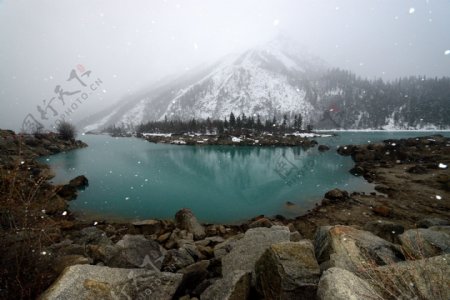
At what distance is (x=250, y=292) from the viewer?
20.9 ft

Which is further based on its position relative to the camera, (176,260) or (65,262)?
(176,260)

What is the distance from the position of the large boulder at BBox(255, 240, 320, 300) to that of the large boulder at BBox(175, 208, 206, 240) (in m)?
11.5

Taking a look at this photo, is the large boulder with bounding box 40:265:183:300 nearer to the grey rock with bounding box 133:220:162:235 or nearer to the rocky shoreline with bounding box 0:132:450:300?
the rocky shoreline with bounding box 0:132:450:300

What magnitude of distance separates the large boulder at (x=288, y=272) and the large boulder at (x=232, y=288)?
326mm

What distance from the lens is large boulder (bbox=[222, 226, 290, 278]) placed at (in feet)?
27.2

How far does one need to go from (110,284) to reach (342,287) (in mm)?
5322

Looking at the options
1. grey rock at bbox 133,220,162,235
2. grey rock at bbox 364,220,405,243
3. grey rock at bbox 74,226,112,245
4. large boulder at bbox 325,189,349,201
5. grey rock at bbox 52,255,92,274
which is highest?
grey rock at bbox 52,255,92,274

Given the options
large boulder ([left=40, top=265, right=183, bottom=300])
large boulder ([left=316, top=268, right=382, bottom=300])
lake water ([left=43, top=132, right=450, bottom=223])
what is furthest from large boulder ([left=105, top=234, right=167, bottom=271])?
lake water ([left=43, top=132, right=450, bottom=223])

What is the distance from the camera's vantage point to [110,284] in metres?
6.22

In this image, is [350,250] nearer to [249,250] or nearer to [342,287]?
[342,287]

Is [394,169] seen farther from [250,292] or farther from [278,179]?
[250,292]

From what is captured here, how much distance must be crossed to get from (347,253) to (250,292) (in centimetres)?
294

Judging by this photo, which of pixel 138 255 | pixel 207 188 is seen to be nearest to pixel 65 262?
pixel 138 255

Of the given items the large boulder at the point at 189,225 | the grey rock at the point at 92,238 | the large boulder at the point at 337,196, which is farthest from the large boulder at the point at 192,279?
the large boulder at the point at 337,196
